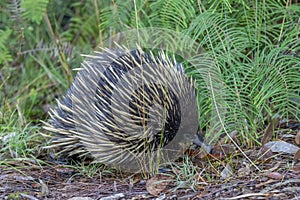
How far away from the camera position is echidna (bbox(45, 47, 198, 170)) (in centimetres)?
382

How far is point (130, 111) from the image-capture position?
381 cm

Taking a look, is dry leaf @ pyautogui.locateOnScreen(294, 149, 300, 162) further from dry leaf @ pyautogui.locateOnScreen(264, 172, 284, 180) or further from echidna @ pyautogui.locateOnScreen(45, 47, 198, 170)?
echidna @ pyautogui.locateOnScreen(45, 47, 198, 170)

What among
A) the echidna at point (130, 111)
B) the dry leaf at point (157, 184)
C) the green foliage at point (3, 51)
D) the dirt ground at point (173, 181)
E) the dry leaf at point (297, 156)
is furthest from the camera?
the green foliage at point (3, 51)

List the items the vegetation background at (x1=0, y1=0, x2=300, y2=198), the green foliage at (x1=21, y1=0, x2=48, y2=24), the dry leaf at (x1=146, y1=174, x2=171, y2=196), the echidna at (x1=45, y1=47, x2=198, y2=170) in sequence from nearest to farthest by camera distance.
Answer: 1. the dry leaf at (x1=146, y1=174, x2=171, y2=196)
2. the echidna at (x1=45, y1=47, x2=198, y2=170)
3. the vegetation background at (x1=0, y1=0, x2=300, y2=198)
4. the green foliage at (x1=21, y1=0, x2=48, y2=24)

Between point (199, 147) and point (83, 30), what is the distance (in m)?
2.76

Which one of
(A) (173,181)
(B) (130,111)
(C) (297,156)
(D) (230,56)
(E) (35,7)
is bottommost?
(A) (173,181)

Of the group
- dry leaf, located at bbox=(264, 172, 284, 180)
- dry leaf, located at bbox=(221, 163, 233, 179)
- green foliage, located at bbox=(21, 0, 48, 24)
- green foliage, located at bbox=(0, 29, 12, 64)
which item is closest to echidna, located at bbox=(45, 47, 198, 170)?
dry leaf, located at bbox=(221, 163, 233, 179)

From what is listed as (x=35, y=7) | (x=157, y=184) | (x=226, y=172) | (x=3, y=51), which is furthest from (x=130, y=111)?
(x=3, y=51)

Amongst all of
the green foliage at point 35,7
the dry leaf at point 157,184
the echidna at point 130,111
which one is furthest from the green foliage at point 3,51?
the dry leaf at point 157,184

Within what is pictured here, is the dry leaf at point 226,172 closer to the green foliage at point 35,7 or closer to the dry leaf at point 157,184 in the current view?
the dry leaf at point 157,184

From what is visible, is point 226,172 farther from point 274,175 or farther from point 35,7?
point 35,7

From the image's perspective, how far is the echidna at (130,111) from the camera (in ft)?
12.5

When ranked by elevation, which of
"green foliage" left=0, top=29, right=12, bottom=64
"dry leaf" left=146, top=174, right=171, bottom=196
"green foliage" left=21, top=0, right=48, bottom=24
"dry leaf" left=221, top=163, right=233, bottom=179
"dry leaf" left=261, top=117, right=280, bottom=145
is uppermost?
"green foliage" left=21, top=0, right=48, bottom=24

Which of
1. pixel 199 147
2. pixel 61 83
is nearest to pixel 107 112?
pixel 199 147
